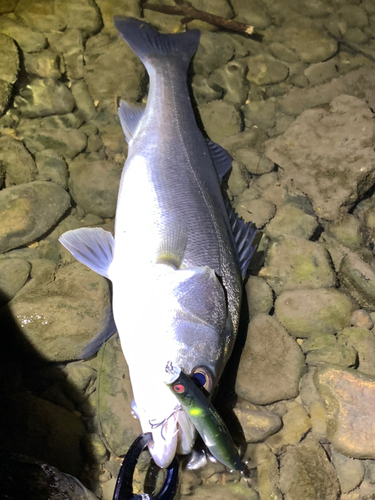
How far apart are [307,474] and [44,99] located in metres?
3.70

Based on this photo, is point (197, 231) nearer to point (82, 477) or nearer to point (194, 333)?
point (194, 333)

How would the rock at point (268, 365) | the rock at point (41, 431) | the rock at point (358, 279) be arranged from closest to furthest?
the rock at point (41, 431)
the rock at point (268, 365)
the rock at point (358, 279)

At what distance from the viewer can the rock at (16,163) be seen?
312 centimetres

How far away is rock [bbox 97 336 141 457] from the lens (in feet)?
7.92

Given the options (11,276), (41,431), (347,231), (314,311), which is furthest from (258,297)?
(11,276)

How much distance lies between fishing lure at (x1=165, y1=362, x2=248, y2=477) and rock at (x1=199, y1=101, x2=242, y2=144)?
7.96 feet

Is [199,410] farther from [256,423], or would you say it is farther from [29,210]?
[29,210]

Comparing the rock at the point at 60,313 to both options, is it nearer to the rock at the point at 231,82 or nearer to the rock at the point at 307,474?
the rock at the point at 307,474

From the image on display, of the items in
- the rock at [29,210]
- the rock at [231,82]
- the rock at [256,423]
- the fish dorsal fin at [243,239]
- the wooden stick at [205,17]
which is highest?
the wooden stick at [205,17]

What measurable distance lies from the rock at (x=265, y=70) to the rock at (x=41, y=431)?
3.57 m

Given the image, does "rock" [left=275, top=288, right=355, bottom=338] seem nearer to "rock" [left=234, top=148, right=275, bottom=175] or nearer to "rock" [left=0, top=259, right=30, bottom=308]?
"rock" [left=234, top=148, right=275, bottom=175]

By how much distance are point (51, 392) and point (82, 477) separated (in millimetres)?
578

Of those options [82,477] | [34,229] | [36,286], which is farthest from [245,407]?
[34,229]

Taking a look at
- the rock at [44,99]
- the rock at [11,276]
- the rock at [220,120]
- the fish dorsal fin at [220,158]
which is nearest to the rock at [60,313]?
the rock at [11,276]
